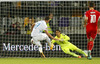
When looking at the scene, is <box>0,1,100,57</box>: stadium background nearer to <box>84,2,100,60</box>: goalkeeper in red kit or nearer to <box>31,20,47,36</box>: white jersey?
<box>31,20,47,36</box>: white jersey

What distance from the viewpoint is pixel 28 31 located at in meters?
14.4

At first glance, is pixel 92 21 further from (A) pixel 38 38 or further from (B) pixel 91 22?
(A) pixel 38 38

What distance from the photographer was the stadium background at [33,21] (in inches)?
559

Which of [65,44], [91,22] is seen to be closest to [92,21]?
[91,22]

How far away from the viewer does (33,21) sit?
46.9 feet

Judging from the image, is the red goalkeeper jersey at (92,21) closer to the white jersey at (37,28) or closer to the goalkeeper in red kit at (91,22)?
the goalkeeper in red kit at (91,22)

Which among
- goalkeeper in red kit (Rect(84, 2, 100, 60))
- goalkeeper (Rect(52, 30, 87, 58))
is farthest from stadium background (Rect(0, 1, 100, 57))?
goalkeeper in red kit (Rect(84, 2, 100, 60))

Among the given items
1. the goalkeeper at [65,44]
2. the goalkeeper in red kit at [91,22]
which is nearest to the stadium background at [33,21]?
the goalkeeper at [65,44]

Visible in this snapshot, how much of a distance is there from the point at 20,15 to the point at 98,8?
11.5 ft

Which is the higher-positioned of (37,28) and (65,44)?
(37,28)

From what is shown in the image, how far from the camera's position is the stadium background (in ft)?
46.6

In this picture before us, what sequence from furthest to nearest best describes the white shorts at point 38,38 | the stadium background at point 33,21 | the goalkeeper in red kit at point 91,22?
the stadium background at point 33,21, the white shorts at point 38,38, the goalkeeper in red kit at point 91,22

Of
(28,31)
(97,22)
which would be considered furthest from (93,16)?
(28,31)

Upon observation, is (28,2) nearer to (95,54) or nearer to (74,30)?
(74,30)
